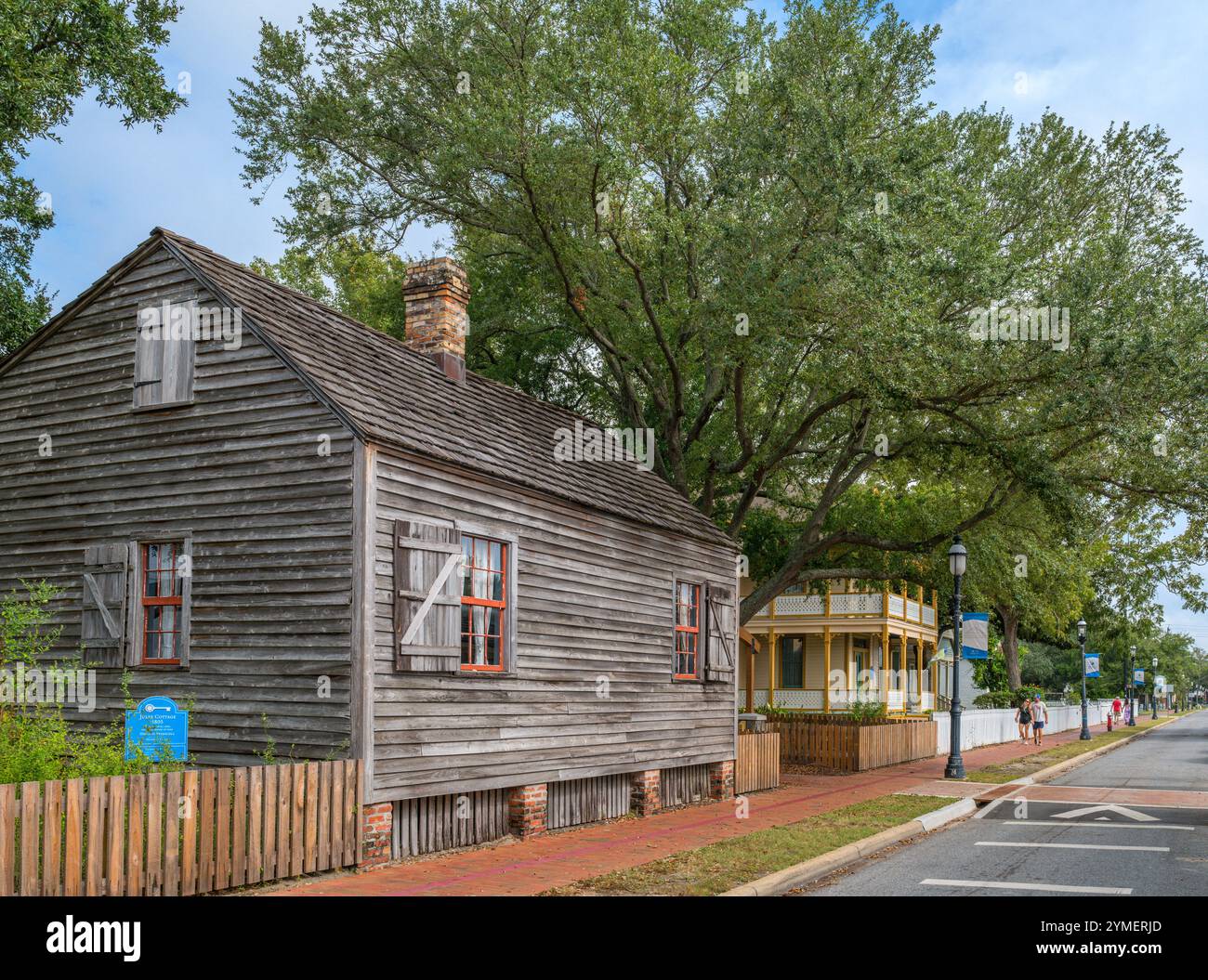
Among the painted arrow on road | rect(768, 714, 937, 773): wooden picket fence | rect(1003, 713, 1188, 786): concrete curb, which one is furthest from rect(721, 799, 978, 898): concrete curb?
rect(768, 714, 937, 773): wooden picket fence

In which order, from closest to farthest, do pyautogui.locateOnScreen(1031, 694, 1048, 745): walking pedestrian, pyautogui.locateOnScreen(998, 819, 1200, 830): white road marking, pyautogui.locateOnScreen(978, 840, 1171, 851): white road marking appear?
pyautogui.locateOnScreen(978, 840, 1171, 851): white road marking < pyautogui.locateOnScreen(998, 819, 1200, 830): white road marking < pyautogui.locateOnScreen(1031, 694, 1048, 745): walking pedestrian

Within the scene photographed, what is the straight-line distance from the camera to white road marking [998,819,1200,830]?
1639 cm

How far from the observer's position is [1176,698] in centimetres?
16812

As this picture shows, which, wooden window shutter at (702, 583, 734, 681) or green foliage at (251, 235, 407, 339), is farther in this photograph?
green foliage at (251, 235, 407, 339)

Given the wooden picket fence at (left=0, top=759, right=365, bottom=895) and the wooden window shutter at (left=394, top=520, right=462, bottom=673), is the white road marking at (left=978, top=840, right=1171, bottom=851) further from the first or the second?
the wooden picket fence at (left=0, top=759, right=365, bottom=895)

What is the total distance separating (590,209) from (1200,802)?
16501 mm

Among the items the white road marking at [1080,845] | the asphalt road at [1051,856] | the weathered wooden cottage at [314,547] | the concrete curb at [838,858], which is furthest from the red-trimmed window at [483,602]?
the white road marking at [1080,845]

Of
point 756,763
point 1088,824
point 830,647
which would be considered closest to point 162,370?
point 756,763

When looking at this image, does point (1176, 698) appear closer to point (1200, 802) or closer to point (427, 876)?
point (1200, 802)

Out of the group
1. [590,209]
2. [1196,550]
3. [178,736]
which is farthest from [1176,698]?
[178,736]

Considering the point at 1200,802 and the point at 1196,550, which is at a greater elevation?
the point at 1196,550

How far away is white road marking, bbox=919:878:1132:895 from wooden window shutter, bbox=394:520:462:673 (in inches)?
222

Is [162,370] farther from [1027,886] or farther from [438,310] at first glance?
[1027,886]

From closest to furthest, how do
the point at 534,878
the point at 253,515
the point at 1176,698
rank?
the point at 534,878
the point at 253,515
the point at 1176,698
